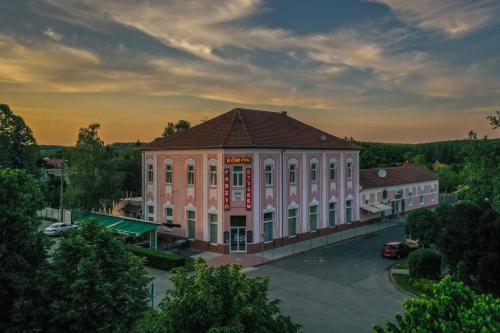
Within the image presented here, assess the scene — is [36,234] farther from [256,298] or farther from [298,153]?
[298,153]

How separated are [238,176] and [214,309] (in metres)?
22.4

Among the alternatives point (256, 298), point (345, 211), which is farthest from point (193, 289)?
point (345, 211)

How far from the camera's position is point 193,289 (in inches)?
335

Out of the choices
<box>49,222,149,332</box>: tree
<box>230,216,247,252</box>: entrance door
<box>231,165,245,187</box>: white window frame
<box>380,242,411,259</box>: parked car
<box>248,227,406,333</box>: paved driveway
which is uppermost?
<box>231,165,245,187</box>: white window frame

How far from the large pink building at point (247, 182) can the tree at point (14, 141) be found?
1376 centimetres

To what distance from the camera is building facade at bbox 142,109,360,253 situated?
98.8 ft

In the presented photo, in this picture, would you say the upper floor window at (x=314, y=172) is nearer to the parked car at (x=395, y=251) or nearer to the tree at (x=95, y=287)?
the parked car at (x=395, y=251)

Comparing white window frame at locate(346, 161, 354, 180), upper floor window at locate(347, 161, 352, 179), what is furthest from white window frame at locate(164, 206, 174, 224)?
upper floor window at locate(347, 161, 352, 179)

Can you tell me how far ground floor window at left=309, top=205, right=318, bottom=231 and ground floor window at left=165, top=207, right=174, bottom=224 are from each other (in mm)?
11973

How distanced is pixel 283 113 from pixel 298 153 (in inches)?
293

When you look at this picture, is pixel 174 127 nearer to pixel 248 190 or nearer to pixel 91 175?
pixel 91 175

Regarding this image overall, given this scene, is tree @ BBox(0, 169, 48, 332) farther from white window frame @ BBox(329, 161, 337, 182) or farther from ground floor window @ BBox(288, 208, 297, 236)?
white window frame @ BBox(329, 161, 337, 182)

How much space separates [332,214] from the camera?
3772 centimetres

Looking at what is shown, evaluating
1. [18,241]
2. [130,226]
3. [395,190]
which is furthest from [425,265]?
[395,190]
